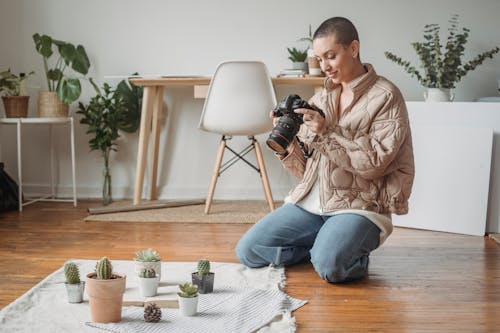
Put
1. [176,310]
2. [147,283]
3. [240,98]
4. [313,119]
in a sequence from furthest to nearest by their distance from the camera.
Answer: [240,98] → [313,119] → [147,283] → [176,310]

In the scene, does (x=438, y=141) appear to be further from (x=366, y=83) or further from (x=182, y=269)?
(x=182, y=269)

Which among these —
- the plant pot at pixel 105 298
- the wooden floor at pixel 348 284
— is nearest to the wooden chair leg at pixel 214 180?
the wooden floor at pixel 348 284

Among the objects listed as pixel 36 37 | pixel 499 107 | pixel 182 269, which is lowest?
pixel 182 269

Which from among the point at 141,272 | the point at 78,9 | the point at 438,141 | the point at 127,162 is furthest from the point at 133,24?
the point at 141,272

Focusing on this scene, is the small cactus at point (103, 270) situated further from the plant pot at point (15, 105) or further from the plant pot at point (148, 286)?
the plant pot at point (15, 105)

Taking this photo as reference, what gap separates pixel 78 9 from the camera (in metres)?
4.15

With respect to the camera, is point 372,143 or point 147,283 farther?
point 372,143

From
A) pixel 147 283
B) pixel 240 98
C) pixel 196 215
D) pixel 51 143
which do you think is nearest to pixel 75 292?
pixel 147 283

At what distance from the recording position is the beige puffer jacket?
232 centimetres

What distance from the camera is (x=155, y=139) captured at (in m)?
4.10

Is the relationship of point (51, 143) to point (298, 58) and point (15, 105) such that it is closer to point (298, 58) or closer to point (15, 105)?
point (15, 105)

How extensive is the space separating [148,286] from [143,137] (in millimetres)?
1778

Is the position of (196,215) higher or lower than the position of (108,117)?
lower

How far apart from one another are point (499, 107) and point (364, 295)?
4.71 feet
